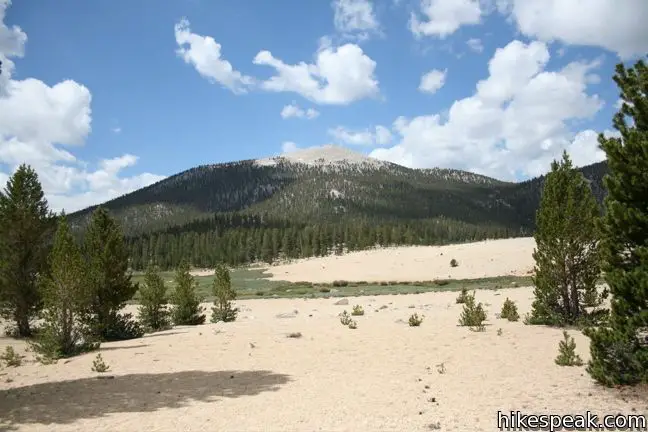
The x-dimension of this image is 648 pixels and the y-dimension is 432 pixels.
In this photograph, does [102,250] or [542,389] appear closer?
[542,389]

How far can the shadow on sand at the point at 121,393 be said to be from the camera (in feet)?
32.2

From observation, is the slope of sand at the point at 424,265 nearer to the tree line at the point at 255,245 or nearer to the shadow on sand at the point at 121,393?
the tree line at the point at 255,245

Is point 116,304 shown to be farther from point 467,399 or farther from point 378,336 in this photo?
point 467,399

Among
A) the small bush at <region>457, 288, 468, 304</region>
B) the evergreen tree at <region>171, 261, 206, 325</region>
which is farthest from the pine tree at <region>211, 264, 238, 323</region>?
the small bush at <region>457, 288, 468, 304</region>

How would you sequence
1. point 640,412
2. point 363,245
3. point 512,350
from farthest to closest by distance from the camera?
1. point 363,245
2. point 512,350
3. point 640,412

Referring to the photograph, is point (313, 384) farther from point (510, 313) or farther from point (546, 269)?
point (510, 313)

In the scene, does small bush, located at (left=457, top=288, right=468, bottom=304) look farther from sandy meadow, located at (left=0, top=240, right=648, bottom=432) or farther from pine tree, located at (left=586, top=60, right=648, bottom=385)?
pine tree, located at (left=586, top=60, right=648, bottom=385)

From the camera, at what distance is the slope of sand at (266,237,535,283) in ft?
222

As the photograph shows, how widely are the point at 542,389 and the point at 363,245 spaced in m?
131

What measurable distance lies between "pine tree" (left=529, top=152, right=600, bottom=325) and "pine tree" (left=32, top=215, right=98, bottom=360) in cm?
1823

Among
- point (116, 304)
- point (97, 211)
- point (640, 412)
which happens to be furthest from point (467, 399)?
point (97, 211)

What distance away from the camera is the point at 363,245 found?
5551 inches

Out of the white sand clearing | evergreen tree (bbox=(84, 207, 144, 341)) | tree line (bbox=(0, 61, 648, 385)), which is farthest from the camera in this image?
evergreen tree (bbox=(84, 207, 144, 341))

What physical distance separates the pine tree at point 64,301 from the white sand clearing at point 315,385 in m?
1.21
